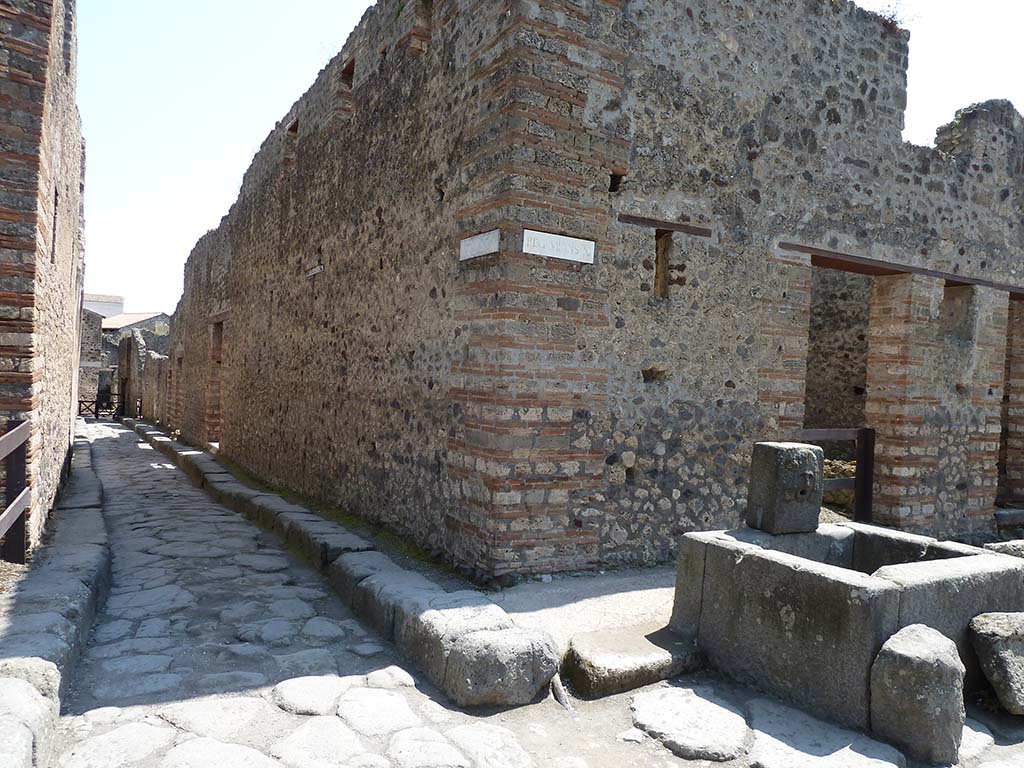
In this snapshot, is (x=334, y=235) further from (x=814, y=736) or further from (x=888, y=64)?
(x=814, y=736)

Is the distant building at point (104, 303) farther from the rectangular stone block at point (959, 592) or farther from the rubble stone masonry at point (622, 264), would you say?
the rectangular stone block at point (959, 592)

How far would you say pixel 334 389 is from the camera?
293 inches

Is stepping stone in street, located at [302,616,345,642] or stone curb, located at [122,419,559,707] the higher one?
stone curb, located at [122,419,559,707]

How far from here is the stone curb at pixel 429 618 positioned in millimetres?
3314

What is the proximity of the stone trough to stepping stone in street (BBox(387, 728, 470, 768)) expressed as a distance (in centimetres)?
154

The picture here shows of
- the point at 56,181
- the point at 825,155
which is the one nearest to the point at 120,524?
the point at 56,181

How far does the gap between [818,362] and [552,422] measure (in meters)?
7.43

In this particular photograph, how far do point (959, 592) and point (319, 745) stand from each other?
9.76 feet

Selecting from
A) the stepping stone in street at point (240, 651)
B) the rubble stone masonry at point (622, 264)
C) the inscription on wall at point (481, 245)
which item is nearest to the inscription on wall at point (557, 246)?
the rubble stone masonry at point (622, 264)

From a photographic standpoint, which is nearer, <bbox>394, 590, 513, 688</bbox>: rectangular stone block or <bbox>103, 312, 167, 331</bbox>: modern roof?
<bbox>394, 590, 513, 688</bbox>: rectangular stone block

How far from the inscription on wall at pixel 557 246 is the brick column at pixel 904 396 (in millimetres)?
3535

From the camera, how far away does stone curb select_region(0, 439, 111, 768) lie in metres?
2.50

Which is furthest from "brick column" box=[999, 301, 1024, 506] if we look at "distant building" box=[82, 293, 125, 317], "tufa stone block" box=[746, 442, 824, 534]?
"distant building" box=[82, 293, 125, 317]

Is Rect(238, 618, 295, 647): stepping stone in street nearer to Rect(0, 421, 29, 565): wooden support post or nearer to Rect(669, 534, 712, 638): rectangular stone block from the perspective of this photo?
Rect(0, 421, 29, 565): wooden support post
